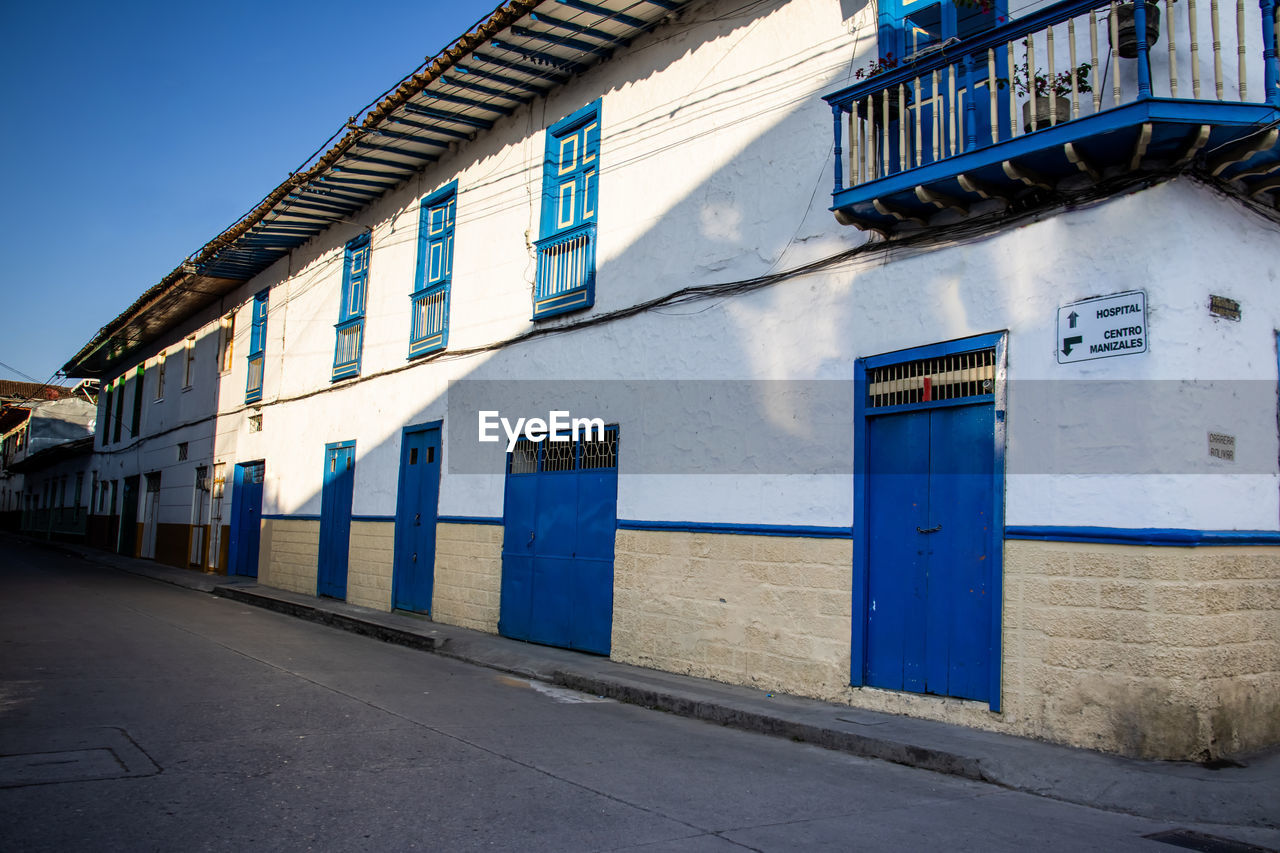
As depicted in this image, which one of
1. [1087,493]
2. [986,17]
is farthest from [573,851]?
[986,17]

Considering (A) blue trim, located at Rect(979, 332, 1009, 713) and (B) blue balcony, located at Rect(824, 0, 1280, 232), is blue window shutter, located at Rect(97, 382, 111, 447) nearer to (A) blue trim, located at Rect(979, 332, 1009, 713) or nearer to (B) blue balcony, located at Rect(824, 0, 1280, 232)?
(B) blue balcony, located at Rect(824, 0, 1280, 232)

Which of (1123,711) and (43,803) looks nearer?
(43,803)

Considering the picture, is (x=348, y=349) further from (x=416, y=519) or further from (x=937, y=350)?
(x=937, y=350)

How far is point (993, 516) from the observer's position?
21.0 feet

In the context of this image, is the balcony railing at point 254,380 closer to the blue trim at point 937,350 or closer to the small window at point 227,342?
the small window at point 227,342

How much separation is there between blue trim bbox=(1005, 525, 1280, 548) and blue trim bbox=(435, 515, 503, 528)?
260 inches

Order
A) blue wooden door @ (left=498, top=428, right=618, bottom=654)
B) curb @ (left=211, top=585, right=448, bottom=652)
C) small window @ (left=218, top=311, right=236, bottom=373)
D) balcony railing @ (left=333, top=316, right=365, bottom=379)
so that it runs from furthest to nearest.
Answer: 1. small window @ (left=218, top=311, right=236, bottom=373)
2. balcony railing @ (left=333, top=316, right=365, bottom=379)
3. curb @ (left=211, top=585, right=448, bottom=652)
4. blue wooden door @ (left=498, top=428, right=618, bottom=654)

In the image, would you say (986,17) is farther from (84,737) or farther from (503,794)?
(84,737)

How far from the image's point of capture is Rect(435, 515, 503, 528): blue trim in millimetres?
11406

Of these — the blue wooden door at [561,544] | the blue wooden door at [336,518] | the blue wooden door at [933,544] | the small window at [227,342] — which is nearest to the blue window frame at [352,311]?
the blue wooden door at [336,518]

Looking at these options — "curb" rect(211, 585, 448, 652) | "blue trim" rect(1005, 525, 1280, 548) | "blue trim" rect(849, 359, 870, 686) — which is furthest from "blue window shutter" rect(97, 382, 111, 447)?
"blue trim" rect(1005, 525, 1280, 548)

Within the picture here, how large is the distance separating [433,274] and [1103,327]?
9.67 m

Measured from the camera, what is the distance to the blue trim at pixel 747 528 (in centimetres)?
748

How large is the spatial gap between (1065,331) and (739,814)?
3.66m
